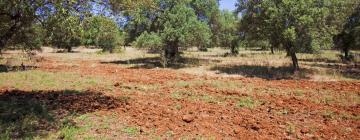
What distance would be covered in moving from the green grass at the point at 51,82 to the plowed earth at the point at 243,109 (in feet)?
5.36

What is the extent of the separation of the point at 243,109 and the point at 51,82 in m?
11.4

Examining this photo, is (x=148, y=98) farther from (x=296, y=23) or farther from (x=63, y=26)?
(x=296, y=23)

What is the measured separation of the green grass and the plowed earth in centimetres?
163

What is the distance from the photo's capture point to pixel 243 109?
41.0 feet

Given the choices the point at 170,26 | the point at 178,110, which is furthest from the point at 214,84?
the point at 170,26

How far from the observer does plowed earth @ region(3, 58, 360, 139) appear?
31.6 feet

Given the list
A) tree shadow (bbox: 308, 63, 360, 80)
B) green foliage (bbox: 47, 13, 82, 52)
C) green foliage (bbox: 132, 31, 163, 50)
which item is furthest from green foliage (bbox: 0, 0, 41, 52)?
tree shadow (bbox: 308, 63, 360, 80)

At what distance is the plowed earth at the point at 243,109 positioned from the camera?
9.64m

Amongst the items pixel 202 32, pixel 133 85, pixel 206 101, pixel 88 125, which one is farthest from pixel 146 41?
pixel 88 125

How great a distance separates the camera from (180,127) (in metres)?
9.92

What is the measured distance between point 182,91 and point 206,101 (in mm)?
2331

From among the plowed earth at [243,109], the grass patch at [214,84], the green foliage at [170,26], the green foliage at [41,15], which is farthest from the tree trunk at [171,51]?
the green foliage at [41,15]

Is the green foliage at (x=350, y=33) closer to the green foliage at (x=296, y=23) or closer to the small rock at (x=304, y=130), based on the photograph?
the green foliage at (x=296, y=23)

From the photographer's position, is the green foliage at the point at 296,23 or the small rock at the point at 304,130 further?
the green foliage at the point at 296,23
